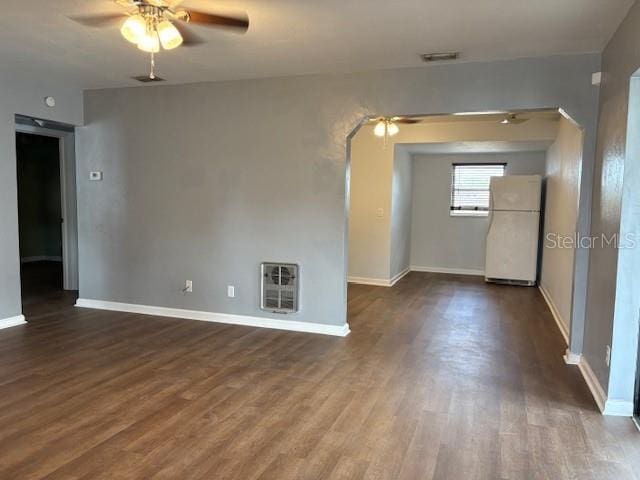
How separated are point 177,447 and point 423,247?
22.5 feet

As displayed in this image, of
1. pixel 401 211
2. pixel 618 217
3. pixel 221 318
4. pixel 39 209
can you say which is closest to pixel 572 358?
pixel 618 217

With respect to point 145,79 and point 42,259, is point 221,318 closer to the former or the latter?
point 145,79

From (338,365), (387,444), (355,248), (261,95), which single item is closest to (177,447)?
(387,444)

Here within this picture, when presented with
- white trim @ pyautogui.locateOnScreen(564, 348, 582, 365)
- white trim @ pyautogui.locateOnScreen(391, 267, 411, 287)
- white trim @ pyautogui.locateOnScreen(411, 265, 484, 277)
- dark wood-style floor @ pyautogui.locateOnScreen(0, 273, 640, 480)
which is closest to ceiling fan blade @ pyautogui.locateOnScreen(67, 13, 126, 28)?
dark wood-style floor @ pyautogui.locateOnScreen(0, 273, 640, 480)

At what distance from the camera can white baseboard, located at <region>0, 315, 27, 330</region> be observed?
4.52 m

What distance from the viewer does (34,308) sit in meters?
5.34

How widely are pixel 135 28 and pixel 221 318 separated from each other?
3087 millimetres

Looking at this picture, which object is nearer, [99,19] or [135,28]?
[135,28]

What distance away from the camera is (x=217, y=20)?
2742 mm

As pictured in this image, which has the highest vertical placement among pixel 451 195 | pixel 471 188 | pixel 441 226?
pixel 471 188

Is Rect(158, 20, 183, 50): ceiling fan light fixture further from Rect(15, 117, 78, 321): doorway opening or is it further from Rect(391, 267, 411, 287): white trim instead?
Rect(15, 117, 78, 321): doorway opening

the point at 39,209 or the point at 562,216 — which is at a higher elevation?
the point at 562,216

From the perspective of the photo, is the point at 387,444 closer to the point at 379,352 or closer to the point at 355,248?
the point at 379,352

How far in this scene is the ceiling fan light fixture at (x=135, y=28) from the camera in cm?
250
